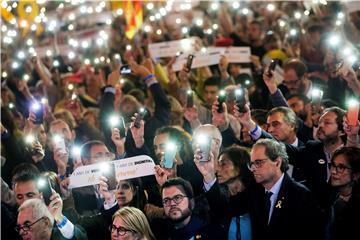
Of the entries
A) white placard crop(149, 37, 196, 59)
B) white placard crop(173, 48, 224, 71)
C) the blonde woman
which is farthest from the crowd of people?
white placard crop(149, 37, 196, 59)

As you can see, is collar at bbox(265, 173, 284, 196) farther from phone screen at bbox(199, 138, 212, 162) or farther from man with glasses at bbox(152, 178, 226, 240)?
phone screen at bbox(199, 138, 212, 162)

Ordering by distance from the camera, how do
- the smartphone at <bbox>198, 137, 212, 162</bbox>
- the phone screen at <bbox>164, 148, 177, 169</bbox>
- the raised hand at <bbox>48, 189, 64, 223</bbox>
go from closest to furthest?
the raised hand at <bbox>48, 189, 64, 223</bbox> → the smartphone at <bbox>198, 137, 212, 162</bbox> → the phone screen at <bbox>164, 148, 177, 169</bbox>

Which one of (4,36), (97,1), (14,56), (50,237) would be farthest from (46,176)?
(97,1)

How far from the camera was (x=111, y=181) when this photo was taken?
→ 201 inches

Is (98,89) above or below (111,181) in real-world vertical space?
above

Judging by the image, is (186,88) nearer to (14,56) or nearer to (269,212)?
(269,212)

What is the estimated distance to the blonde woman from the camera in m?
4.78

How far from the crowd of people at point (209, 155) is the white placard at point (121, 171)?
9 centimetres

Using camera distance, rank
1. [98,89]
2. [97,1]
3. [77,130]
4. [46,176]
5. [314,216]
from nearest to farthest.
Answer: [314,216] → [46,176] → [77,130] → [98,89] → [97,1]

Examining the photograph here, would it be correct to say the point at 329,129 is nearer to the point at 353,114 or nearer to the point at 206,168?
the point at 353,114

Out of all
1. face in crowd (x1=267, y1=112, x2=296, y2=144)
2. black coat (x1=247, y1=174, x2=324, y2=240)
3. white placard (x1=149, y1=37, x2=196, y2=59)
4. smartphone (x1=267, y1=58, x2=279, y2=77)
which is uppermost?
white placard (x1=149, y1=37, x2=196, y2=59)

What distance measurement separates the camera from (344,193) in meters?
5.00

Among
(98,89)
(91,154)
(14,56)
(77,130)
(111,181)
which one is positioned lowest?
(111,181)

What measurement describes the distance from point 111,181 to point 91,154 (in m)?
1.07
